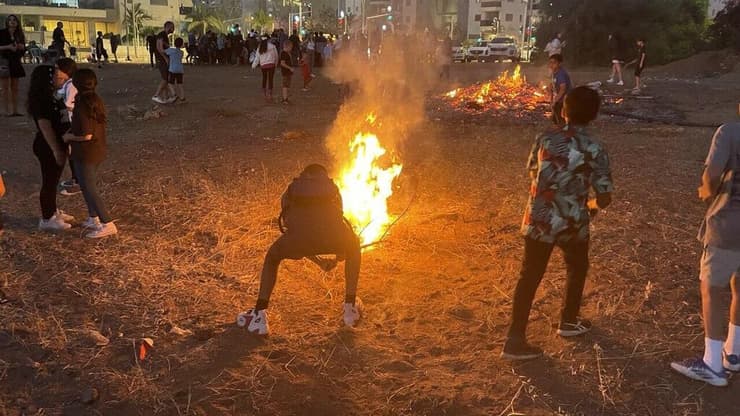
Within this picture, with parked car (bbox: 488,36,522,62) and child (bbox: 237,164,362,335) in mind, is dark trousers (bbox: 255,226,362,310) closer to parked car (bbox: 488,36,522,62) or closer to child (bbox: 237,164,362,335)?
child (bbox: 237,164,362,335)

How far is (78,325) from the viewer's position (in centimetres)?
413

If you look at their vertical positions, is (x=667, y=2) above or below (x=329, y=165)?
above

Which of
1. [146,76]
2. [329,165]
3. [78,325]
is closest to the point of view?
[78,325]

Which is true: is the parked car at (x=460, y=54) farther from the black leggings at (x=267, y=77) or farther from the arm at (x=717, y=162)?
the arm at (x=717, y=162)

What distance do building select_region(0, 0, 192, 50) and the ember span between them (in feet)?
148

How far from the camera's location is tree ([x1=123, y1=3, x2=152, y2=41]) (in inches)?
2285

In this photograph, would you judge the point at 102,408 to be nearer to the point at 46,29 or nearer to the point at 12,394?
the point at 12,394

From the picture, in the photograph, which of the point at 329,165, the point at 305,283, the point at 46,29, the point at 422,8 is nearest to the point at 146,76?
the point at 329,165

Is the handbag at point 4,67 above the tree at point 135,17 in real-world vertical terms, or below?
below

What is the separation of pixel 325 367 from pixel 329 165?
5252mm

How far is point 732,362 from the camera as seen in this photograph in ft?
11.8

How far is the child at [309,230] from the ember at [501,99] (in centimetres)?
1117

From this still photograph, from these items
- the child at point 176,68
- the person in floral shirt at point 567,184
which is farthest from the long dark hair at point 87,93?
the child at point 176,68

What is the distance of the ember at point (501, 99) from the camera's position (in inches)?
599
